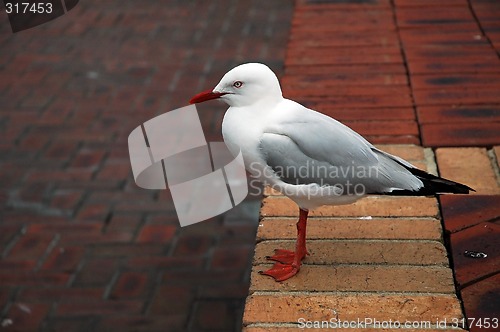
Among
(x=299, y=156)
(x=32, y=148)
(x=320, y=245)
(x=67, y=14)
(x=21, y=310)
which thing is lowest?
(x=67, y=14)

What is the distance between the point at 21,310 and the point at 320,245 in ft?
3.87

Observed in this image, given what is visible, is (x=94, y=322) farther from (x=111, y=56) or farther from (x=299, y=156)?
(x=111, y=56)

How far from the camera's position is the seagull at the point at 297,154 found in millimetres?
2248

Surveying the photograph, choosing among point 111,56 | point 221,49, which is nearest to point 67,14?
point 111,56

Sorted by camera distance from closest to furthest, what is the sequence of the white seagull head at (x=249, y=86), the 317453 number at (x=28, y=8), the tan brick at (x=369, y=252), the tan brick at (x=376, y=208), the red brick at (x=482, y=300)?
the red brick at (x=482, y=300), the white seagull head at (x=249, y=86), the tan brick at (x=369, y=252), the tan brick at (x=376, y=208), the 317453 number at (x=28, y=8)

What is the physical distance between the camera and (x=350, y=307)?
83.2 inches

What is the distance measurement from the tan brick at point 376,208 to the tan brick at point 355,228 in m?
0.04

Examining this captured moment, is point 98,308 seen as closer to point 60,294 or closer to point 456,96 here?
point 60,294

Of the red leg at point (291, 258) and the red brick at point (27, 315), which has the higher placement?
the red leg at point (291, 258)

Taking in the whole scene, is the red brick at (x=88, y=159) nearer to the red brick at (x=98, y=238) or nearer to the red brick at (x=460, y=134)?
the red brick at (x=98, y=238)

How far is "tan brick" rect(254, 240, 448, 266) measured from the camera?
2.35 metres

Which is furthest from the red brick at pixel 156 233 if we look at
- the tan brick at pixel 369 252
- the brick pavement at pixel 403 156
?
the tan brick at pixel 369 252

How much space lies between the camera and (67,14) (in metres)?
6.13

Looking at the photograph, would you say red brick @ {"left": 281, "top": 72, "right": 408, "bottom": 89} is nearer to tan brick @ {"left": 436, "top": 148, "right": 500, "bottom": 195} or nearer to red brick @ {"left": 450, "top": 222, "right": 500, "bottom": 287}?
tan brick @ {"left": 436, "top": 148, "right": 500, "bottom": 195}
